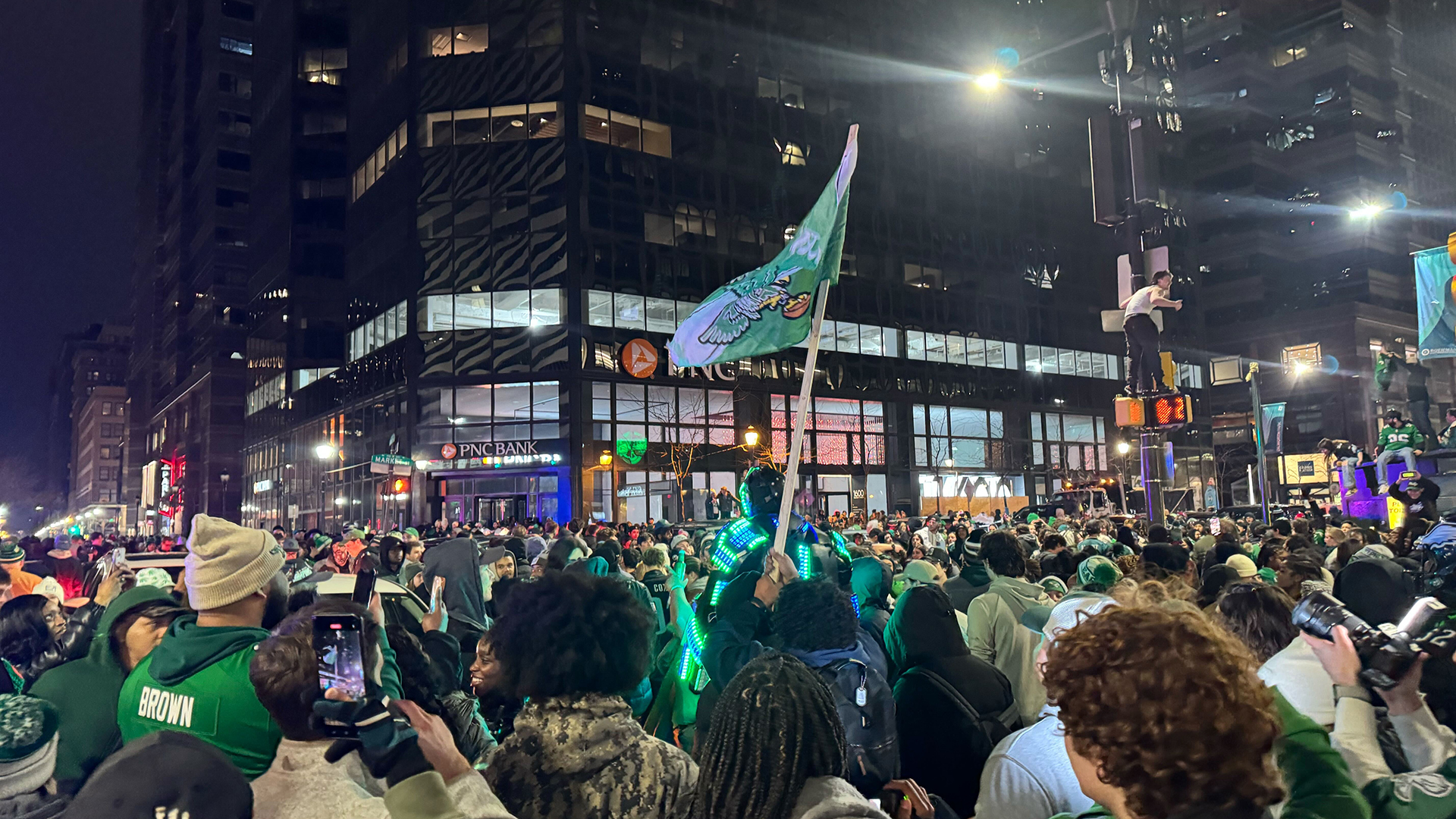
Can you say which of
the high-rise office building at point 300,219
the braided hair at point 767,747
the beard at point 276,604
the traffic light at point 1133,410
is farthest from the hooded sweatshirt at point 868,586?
the high-rise office building at point 300,219

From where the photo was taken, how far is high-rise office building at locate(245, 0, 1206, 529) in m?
39.8

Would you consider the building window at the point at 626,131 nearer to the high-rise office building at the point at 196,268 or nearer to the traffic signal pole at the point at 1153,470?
the traffic signal pole at the point at 1153,470

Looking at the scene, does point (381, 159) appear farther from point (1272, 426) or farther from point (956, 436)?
point (1272, 426)

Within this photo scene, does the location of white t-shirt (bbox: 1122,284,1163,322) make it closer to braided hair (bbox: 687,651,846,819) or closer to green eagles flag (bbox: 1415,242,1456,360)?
green eagles flag (bbox: 1415,242,1456,360)

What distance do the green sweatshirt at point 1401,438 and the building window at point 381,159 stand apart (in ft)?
125

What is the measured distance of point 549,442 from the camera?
128ft

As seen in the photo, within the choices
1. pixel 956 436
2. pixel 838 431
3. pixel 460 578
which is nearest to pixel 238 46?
pixel 838 431

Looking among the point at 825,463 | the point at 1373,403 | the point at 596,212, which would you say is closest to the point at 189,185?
the point at 596,212

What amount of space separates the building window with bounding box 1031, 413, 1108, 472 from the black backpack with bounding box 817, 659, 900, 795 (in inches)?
2107

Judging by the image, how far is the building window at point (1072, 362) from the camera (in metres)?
55.5

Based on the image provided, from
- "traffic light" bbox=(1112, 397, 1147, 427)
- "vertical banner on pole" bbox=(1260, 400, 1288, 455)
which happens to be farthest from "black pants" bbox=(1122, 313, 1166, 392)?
"vertical banner on pole" bbox=(1260, 400, 1288, 455)

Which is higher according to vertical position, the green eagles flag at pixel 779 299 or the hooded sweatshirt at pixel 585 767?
the green eagles flag at pixel 779 299

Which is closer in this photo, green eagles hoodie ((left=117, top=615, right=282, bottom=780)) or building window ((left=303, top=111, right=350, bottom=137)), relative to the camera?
green eagles hoodie ((left=117, top=615, right=282, bottom=780))

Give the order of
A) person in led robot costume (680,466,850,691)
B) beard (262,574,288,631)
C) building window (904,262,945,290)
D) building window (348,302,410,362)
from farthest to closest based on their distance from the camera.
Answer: building window (904,262,945,290)
building window (348,302,410,362)
person in led robot costume (680,466,850,691)
beard (262,574,288,631)
